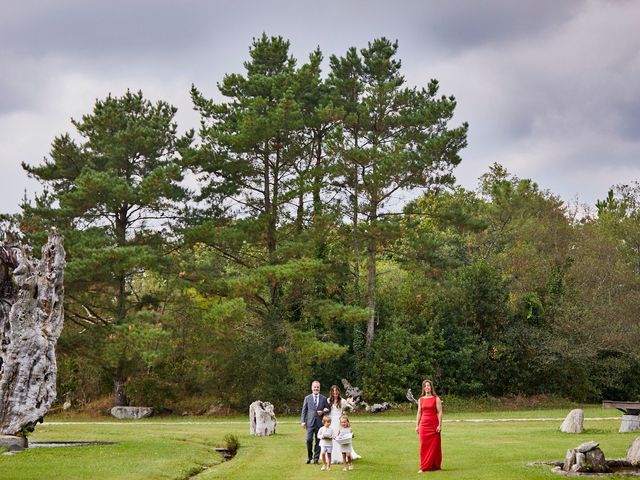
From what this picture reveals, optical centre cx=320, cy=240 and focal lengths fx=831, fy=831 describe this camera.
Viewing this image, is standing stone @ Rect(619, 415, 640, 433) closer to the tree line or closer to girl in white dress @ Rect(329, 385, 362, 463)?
girl in white dress @ Rect(329, 385, 362, 463)

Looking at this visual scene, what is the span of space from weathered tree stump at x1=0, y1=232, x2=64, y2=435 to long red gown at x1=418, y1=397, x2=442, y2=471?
1175cm

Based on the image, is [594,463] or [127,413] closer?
[594,463]

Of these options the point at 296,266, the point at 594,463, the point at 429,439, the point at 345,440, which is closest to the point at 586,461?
the point at 594,463

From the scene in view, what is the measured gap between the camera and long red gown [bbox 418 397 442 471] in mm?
17969

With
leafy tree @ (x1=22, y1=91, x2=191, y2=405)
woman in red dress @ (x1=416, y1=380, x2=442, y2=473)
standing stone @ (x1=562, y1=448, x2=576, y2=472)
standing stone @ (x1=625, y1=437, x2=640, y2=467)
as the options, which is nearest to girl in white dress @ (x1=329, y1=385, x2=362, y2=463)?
woman in red dress @ (x1=416, y1=380, x2=442, y2=473)

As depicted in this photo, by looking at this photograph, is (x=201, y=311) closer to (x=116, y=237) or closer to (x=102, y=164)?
(x=116, y=237)

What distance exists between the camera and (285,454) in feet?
72.2

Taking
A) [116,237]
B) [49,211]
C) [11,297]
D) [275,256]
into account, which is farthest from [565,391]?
[11,297]

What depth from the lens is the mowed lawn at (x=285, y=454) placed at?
18.0 m

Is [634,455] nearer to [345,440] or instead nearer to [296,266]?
[345,440]

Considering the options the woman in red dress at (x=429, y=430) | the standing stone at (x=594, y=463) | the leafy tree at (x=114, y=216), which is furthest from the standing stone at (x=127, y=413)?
the standing stone at (x=594, y=463)

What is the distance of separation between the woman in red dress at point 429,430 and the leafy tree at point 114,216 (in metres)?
22.4

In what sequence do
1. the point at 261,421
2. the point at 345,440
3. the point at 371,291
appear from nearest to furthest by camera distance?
1. the point at 345,440
2. the point at 261,421
3. the point at 371,291

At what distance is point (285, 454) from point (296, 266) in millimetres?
20195
